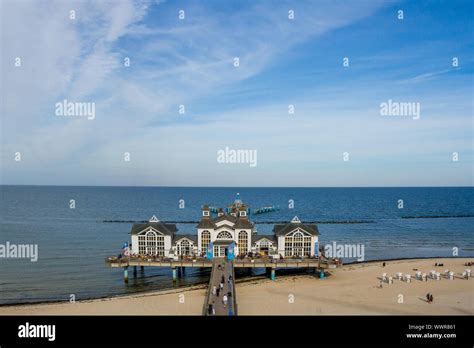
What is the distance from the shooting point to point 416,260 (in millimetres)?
47812

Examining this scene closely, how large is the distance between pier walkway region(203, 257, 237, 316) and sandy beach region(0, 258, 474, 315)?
1254mm

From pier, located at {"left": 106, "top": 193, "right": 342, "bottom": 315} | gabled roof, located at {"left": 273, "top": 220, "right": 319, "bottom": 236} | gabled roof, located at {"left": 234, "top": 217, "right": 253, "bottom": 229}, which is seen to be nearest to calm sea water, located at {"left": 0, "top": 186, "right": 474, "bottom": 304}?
pier, located at {"left": 106, "top": 193, "right": 342, "bottom": 315}

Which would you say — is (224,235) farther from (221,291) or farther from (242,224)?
(221,291)

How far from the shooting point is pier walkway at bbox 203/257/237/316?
2625 centimetres

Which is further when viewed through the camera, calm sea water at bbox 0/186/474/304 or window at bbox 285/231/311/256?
window at bbox 285/231/311/256

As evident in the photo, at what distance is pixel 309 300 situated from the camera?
101 feet

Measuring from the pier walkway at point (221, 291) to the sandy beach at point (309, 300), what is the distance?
1.25 metres

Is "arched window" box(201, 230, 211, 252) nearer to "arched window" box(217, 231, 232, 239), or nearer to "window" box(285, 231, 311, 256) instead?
"arched window" box(217, 231, 232, 239)

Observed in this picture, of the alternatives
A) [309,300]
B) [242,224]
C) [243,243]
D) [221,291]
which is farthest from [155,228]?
[309,300]
